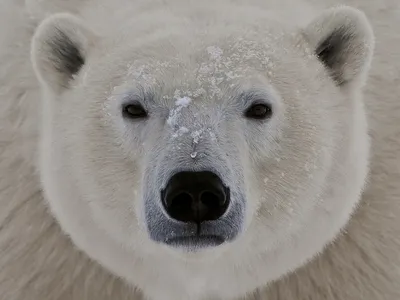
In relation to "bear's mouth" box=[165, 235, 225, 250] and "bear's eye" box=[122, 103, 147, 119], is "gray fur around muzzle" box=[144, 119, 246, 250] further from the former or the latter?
"bear's eye" box=[122, 103, 147, 119]

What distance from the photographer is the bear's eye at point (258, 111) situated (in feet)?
10.1

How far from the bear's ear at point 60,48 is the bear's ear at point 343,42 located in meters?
0.79

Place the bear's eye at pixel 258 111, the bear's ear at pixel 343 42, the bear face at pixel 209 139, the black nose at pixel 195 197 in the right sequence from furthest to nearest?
the bear's ear at pixel 343 42 → the bear's eye at pixel 258 111 → the bear face at pixel 209 139 → the black nose at pixel 195 197

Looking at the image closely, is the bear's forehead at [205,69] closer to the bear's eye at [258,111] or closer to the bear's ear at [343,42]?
the bear's eye at [258,111]

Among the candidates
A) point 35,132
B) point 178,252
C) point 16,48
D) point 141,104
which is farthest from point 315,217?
point 16,48

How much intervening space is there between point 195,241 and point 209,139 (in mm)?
334

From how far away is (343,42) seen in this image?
329 centimetres

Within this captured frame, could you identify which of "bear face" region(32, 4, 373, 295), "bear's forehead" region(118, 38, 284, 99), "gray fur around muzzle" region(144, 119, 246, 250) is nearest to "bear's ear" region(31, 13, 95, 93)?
"bear face" region(32, 4, 373, 295)

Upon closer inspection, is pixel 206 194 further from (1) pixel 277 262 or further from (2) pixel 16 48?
(2) pixel 16 48

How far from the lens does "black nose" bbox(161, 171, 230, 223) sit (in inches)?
110

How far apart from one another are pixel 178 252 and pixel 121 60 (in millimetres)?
688

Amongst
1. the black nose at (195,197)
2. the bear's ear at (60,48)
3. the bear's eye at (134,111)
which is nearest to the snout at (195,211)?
the black nose at (195,197)

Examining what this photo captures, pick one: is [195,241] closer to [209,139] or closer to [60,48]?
[209,139]

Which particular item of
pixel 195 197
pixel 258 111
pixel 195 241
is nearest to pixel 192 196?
pixel 195 197
